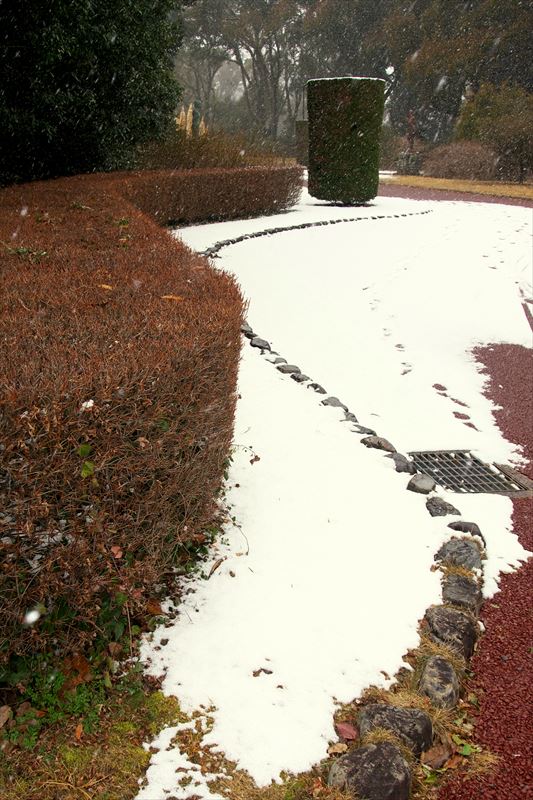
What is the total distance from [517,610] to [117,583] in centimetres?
210

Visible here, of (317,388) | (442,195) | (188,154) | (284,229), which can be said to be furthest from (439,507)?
(442,195)

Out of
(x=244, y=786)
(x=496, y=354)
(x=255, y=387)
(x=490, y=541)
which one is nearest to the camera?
(x=244, y=786)

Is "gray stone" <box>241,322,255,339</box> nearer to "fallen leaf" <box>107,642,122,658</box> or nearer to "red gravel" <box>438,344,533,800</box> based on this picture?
"red gravel" <box>438,344,533,800</box>

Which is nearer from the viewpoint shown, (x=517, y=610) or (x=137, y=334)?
(x=137, y=334)

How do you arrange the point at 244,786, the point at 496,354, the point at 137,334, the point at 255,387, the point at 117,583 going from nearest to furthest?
the point at 244,786
the point at 117,583
the point at 137,334
the point at 255,387
the point at 496,354

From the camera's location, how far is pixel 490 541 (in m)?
4.06

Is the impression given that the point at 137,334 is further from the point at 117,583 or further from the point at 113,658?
the point at 113,658

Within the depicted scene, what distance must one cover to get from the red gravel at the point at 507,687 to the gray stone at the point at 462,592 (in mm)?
89

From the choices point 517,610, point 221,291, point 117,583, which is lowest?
point 517,610

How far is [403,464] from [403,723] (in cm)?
232

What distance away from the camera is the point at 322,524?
3.96 meters

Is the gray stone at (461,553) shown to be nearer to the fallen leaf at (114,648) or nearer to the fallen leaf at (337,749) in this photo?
the fallen leaf at (337,749)

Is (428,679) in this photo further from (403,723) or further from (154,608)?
(154,608)

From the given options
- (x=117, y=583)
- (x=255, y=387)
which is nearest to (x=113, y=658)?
(x=117, y=583)
